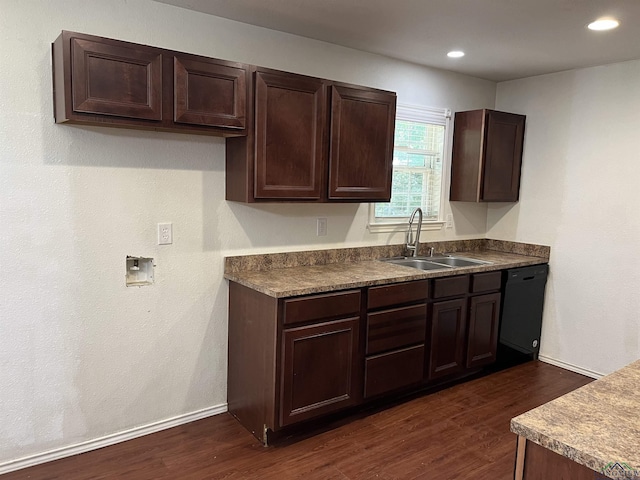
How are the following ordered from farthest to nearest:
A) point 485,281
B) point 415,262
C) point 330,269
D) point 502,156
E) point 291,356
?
1. point 502,156
2. point 415,262
3. point 485,281
4. point 330,269
5. point 291,356

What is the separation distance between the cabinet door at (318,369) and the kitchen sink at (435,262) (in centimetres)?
101

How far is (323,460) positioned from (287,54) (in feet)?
7.89

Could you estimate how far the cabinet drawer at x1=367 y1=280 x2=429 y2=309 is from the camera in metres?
2.96

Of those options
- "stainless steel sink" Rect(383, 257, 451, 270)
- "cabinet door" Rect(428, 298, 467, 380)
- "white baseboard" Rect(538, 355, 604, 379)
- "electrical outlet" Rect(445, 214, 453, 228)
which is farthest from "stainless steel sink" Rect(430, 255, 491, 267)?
"white baseboard" Rect(538, 355, 604, 379)

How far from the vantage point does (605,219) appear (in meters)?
3.70

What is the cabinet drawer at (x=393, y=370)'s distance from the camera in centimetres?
302

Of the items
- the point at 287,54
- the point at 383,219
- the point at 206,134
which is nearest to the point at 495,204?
the point at 383,219

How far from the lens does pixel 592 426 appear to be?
4.09 feet

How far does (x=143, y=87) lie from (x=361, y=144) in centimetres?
138

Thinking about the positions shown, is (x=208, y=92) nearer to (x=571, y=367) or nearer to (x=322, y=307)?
(x=322, y=307)

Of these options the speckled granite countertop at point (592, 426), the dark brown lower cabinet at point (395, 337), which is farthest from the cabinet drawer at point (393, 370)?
the speckled granite countertop at point (592, 426)

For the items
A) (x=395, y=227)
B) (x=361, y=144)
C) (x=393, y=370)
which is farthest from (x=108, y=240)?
(x=395, y=227)

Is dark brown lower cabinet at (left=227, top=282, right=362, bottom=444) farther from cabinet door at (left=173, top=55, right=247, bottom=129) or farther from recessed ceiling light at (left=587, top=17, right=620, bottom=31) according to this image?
recessed ceiling light at (left=587, top=17, right=620, bottom=31)

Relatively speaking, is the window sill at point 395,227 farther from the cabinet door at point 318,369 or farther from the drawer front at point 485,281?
the cabinet door at point 318,369
